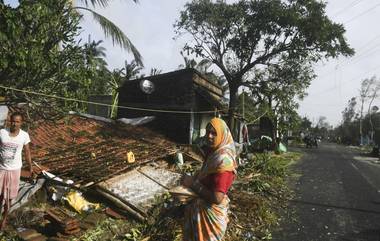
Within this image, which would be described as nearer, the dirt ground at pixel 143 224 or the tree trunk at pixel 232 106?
the dirt ground at pixel 143 224

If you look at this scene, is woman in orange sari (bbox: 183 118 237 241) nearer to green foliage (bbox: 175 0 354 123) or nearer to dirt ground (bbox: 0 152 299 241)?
dirt ground (bbox: 0 152 299 241)

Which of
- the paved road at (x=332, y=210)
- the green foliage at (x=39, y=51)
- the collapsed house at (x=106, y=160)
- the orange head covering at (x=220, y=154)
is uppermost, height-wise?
the green foliage at (x=39, y=51)

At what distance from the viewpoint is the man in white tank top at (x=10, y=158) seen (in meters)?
5.80

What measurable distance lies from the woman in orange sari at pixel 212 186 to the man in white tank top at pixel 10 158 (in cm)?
320

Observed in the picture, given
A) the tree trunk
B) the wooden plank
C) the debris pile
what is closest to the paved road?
the wooden plank

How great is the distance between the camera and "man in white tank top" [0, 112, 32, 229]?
5.80 meters

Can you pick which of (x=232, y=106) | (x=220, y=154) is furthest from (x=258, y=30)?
(x=220, y=154)

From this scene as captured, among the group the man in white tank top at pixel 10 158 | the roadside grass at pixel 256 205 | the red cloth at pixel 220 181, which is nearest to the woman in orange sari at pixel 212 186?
the red cloth at pixel 220 181

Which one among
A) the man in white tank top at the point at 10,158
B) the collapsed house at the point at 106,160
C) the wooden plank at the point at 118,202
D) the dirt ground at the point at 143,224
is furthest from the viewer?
the collapsed house at the point at 106,160

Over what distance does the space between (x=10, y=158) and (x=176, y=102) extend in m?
12.5

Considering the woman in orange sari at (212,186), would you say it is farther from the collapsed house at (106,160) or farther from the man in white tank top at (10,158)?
the collapsed house at (106,160)

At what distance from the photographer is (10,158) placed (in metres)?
5.83

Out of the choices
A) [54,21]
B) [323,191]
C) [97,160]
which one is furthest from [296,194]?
[54,21]

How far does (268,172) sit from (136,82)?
26.1 ft
